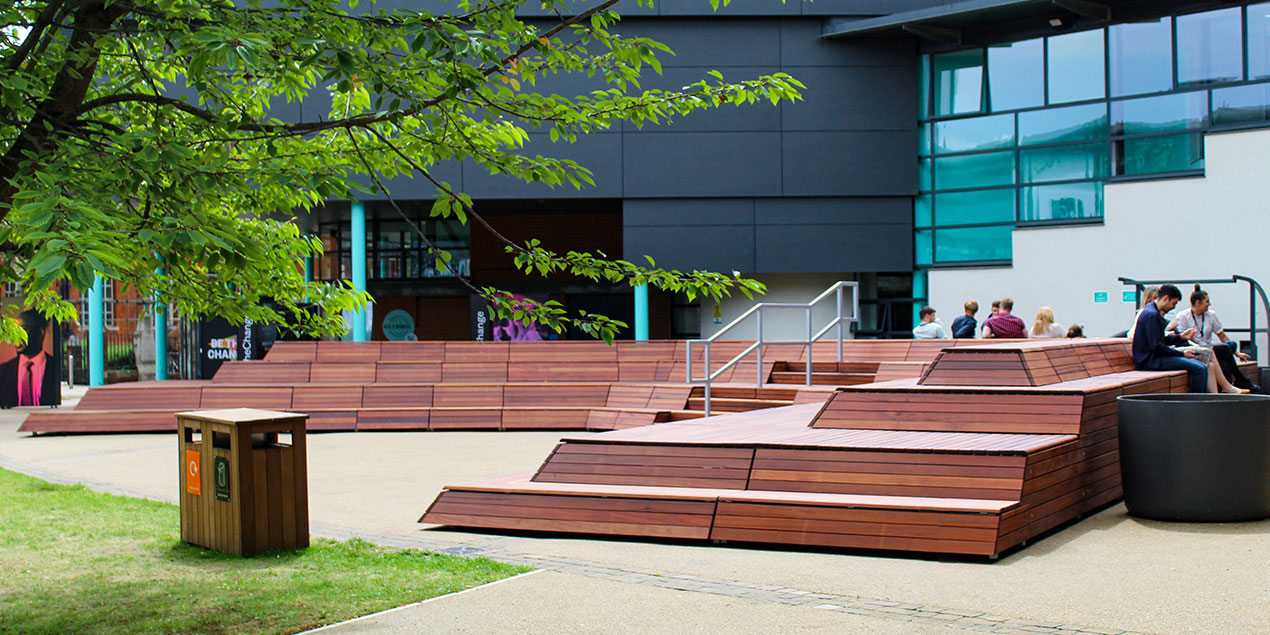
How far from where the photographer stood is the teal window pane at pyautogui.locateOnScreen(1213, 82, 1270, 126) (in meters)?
19.2

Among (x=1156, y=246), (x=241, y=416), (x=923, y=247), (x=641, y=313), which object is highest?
(x=923, y=247)

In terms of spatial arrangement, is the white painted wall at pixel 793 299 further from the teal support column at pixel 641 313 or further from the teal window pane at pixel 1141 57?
the teal window pane at pixel 1141 57

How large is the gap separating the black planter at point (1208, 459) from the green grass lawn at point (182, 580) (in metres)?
4.46

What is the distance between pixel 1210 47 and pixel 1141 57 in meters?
1.20

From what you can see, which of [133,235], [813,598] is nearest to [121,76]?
[133,235]

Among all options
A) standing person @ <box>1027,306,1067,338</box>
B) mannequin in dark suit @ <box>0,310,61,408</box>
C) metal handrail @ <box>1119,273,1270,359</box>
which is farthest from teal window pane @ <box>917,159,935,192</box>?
mannequin in dark suit @ <box>0,310,61,408</box>

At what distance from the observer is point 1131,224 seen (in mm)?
20203

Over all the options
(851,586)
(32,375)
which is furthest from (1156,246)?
(32,375)

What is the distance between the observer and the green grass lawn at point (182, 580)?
17.9 ft

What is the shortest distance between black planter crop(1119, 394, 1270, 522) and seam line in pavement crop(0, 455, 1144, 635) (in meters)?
3.02

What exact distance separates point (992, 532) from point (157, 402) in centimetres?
1512

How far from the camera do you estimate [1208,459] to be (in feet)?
24.6

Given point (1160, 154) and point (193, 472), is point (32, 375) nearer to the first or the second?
point (193, 472)

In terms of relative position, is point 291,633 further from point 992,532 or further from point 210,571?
point 992,532
